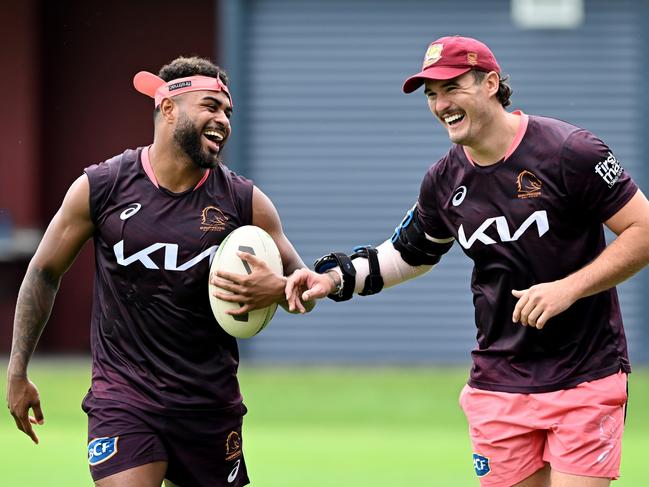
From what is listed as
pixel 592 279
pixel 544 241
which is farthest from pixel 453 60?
pixel 592 279

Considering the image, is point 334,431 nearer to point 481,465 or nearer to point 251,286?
point 481,465

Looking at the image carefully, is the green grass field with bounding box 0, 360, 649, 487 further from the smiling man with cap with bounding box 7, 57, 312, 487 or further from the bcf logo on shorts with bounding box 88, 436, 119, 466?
the bcf logo on shorts with bounding box 88, 436, 119, 466

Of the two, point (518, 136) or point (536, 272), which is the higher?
point (518, 136)

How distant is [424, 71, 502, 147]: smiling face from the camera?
584 centimetres

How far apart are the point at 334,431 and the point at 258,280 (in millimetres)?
6037

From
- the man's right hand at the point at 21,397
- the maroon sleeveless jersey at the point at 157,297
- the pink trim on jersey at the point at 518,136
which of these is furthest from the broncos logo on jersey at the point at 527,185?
the man's right hand at the point at 21,397

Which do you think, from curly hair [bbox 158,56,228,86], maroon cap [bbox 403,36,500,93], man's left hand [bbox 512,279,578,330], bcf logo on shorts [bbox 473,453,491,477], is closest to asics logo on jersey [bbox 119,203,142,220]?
curly hair [bbox 158,56,228,86]

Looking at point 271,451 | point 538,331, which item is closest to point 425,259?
point 538,331

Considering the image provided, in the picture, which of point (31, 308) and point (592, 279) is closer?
point (592, 279)

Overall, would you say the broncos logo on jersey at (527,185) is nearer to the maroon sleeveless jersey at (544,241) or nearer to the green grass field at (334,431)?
the maroon sleeveless jersey at (544,241)

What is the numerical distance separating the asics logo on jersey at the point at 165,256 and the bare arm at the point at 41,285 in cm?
21

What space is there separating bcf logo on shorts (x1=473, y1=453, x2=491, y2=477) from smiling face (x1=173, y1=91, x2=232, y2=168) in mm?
1780

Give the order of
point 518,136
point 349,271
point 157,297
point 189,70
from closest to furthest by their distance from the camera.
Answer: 1. point 518,136
2. point 157,297
3. point 189,70
4. point 349,271

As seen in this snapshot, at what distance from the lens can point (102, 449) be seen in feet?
19.1
